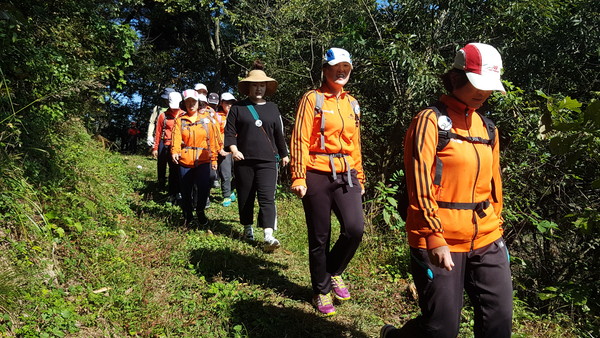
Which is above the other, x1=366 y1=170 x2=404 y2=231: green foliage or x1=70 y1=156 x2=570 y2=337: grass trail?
x1=366 y1=170 x2=404 y2=231: green foliage

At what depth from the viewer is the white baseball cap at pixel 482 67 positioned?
232 centimetres

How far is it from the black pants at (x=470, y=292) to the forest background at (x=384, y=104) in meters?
0.94

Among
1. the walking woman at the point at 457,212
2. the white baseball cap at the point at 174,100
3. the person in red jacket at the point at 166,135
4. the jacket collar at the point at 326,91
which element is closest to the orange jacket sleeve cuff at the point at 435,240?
the walking woman at the point at 457,212

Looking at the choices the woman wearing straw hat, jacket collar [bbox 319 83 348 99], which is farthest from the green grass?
jacket collar [bbox 319 83 348 99]

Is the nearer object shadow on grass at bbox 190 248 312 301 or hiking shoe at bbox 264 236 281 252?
shadow on grass at bbox 190 248 312 301

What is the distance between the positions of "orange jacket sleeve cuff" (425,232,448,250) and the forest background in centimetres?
105

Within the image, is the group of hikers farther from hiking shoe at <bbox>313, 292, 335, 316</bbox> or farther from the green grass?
the green grass

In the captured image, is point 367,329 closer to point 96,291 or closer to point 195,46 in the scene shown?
point 96,291

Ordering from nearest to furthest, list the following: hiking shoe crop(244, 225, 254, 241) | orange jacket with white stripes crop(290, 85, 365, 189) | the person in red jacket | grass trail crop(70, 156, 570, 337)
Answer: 1. grass trail crop(70, 156, 570, 337)
2. orange jacket with white stripes crop(290, 85, 365, 189)
3. hiking shoe crop(244, 225, 254, 241)
4. the person in red jacket

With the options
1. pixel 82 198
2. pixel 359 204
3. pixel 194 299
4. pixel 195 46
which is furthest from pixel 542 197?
pixel 195 46

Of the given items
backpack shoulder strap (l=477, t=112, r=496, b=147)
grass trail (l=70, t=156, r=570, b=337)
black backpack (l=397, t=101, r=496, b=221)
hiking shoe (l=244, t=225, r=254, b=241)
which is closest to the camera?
black backpack (l=397, t=101, r=496, b=221)

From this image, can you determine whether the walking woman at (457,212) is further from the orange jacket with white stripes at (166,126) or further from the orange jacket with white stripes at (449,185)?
the orange jacket with white stripes at (166,126)

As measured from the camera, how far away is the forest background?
3799mm

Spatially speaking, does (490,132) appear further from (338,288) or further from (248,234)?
(248,234)
